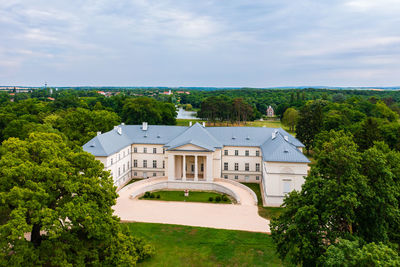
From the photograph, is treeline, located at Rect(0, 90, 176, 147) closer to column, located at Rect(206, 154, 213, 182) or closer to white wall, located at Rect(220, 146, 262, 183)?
column, located at Rect(206, 154, 213, 182)

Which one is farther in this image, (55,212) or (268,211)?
(268,211)

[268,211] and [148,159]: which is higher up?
[148,159]

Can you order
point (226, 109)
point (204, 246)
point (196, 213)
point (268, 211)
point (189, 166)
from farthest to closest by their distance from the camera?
point (226, 109) → point (189, 166) → point (268, 211) → point (196, 213) → point (204, 246)

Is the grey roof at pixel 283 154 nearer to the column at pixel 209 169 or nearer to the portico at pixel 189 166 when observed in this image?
the column at pixel 209 169

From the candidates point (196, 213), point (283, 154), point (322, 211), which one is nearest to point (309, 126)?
point (283, 154)

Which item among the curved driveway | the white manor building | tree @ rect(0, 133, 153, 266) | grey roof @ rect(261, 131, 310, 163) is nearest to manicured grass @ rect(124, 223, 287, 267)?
the curved driveway

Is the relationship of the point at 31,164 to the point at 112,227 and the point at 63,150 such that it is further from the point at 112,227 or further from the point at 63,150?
the point at 112,227

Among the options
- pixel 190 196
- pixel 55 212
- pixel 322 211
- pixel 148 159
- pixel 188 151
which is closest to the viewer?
pixel 55 212

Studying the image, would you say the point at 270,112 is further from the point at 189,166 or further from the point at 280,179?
the point at 280,179
